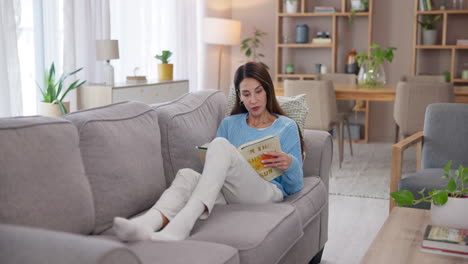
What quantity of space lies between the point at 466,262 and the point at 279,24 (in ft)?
17.3

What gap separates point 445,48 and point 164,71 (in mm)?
3155

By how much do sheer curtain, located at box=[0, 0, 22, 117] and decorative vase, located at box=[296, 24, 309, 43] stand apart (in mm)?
3744

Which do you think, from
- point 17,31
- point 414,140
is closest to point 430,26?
point 414,140

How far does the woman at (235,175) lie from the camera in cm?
199

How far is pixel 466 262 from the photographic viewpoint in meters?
1.79

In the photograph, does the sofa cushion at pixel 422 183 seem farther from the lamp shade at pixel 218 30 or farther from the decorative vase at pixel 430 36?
the lamp shade at pixel 218 30

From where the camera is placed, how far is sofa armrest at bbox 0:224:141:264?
3.90 feet

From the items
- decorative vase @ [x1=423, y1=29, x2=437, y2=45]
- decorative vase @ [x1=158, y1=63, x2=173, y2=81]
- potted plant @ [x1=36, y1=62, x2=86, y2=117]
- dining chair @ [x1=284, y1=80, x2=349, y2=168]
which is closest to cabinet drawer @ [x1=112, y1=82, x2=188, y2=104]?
decorative vase @ [x1=158, y1=63, x2=173, y2=81]

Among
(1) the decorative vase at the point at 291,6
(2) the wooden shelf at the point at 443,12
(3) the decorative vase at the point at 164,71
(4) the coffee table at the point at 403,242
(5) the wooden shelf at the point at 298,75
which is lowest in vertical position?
(4) the coffee table at the point at 403,242

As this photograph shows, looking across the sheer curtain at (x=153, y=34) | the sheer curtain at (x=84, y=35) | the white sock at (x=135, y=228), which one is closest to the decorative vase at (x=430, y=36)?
the sheer curtain at (x=153, y=34)

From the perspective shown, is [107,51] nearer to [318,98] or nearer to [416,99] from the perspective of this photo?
[318,98]

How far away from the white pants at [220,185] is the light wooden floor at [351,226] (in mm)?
768

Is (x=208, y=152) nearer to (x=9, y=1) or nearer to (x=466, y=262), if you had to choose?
(x=466, y=262)

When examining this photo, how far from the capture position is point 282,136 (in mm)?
2596
